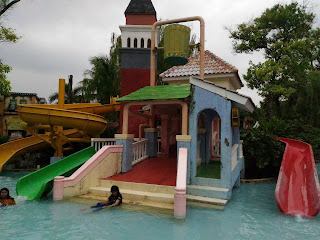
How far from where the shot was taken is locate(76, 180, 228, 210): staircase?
7488mm

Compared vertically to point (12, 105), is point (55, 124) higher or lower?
lower

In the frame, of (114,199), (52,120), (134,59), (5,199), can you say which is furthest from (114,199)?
(134,59)

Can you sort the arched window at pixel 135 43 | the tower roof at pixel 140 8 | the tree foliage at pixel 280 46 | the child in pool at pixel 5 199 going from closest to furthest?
the child in pool at pixel 5 199, the arched window at pixel 135 43, the tower roof at pixel 140 8, the tree foliage at pixel 280 46

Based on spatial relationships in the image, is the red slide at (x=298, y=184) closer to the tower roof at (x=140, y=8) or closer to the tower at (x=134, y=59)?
the tower at (x=134, y=59)

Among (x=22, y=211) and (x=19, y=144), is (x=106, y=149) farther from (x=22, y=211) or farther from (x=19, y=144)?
(x=19, y=144)

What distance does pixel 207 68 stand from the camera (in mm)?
13016

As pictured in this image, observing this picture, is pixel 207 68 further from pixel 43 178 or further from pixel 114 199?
pixel 43 178

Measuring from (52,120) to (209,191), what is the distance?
916cm

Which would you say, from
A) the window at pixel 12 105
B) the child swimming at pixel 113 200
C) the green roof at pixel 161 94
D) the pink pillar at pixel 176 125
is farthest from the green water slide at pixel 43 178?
the window at pixel 12 105

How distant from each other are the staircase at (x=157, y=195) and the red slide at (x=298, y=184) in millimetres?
1815

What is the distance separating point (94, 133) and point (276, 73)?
18140 mm

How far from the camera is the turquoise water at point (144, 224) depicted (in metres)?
5.46

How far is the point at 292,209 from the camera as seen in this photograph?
7320 millimetres

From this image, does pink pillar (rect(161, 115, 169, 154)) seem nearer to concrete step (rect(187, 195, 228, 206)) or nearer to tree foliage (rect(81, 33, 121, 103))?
concrete step (rect(187, 195, 228, 206))
